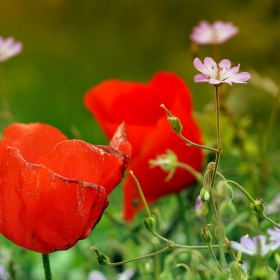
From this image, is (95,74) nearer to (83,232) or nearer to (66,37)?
(66,37)

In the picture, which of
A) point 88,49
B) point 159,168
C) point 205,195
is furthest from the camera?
point 88,49

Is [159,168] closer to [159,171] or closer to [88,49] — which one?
[159,171]

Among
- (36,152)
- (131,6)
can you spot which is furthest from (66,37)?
(36,152)

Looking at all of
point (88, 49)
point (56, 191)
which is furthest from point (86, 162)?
point (88, 49)

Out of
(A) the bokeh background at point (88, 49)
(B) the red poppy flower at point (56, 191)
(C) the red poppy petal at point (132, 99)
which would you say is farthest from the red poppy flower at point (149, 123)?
Result: (A) the bokeh background at point (88, 49)

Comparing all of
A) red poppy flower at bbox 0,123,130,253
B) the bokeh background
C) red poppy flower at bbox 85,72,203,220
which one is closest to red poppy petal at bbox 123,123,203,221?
red poppy flower at bbox 85,72,203,220

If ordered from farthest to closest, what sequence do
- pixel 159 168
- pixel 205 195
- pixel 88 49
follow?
pixel 88 49 → pixel 159 168 → pixel 205 195
